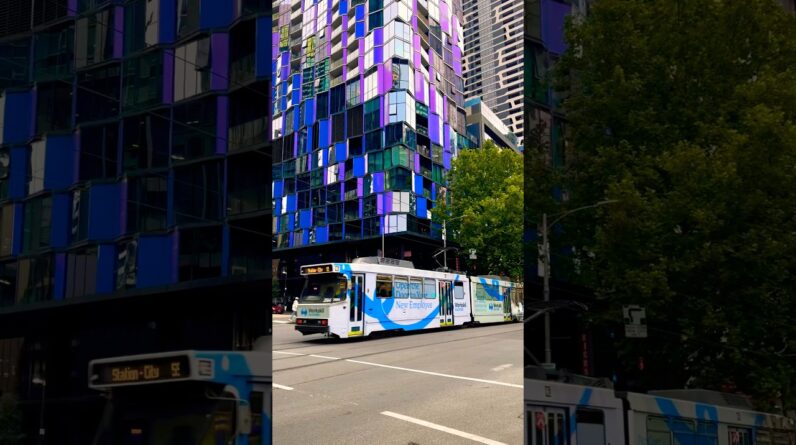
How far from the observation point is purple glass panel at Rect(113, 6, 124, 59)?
314 cm

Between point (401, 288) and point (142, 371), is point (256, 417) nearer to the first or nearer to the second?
point (142, 371)

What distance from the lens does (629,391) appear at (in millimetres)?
4332

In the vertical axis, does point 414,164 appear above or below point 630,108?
below

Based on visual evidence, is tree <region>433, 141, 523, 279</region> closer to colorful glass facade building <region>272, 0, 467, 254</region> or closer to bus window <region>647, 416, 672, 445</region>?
colorful glass facade building <region>272, 0, 467, 254</region>

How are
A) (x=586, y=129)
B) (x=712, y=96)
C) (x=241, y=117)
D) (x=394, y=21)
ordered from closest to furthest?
(x=241, y=117) < (x=394, y=21) < (x=586, y=129) < (x=712, y=96)

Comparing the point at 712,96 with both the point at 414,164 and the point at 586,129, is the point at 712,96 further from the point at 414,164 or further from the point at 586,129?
the point at 414,164

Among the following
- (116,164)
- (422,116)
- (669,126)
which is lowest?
(116,164)

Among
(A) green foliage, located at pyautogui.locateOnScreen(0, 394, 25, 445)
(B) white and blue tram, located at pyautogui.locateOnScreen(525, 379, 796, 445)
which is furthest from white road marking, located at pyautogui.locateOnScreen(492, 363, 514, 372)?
(A) green foliage, located at pyautogui.locateOnScreen(0, 394, 25, 445)

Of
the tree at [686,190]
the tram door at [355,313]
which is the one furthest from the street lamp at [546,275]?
the tram door at [355,313]

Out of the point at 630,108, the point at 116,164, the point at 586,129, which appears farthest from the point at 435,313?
the point at 116,164

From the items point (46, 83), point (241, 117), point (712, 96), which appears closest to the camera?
point (241, 117)

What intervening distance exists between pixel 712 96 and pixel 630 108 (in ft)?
4.70

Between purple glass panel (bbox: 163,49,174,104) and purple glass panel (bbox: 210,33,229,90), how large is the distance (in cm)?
27

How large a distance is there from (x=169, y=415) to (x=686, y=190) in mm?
4824
